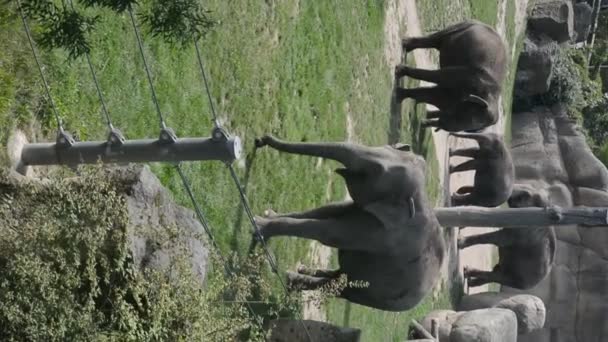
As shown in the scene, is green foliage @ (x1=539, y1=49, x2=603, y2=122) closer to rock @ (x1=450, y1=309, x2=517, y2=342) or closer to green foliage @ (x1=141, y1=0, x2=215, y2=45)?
rock @ (x1=450, y1=309, x2=517, y2=342)

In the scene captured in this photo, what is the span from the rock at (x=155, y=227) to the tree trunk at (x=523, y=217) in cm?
431

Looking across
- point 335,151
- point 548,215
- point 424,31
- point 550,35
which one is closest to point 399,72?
point 424,31

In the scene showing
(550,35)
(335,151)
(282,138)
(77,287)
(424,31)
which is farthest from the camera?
(550,35)

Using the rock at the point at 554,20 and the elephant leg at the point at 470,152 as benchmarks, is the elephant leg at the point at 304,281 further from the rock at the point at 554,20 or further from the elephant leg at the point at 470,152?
the rock at the point at 554,20

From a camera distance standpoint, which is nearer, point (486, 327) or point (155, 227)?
point (155, 227)

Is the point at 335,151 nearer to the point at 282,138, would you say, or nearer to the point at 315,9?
the point at 282,138

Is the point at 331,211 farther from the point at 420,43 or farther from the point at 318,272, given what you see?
the point at 420,43

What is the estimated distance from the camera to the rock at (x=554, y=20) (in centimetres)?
1753

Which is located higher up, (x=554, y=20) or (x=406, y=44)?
(x=554, y=20)

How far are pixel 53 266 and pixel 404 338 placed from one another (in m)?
8.44

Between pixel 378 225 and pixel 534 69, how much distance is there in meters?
11.9

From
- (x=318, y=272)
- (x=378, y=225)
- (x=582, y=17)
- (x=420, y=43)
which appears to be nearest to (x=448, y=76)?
(x=420, y=43)

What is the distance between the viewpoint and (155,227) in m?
4.72

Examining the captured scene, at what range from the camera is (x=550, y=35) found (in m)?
18.3
